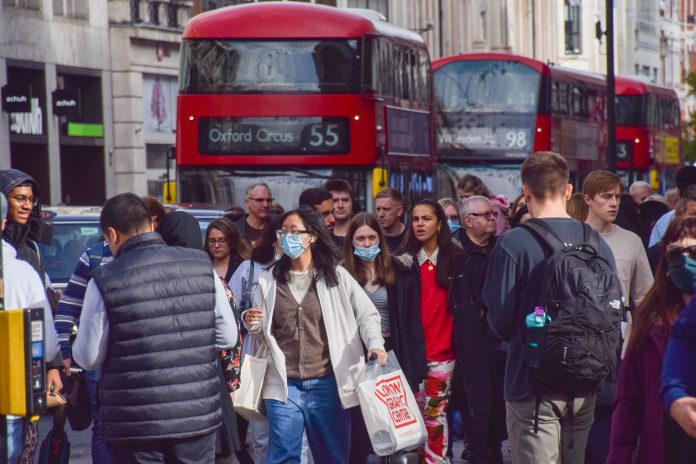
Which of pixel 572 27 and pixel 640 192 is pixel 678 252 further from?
pixel 572 27

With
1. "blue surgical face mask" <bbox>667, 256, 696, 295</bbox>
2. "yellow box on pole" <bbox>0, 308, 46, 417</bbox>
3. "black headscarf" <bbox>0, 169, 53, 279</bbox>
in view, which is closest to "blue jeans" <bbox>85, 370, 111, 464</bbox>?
"black headscarf" <bbox>0, 169, 53, 279</bbox>

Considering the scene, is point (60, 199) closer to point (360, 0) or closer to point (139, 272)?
point (360, 0)

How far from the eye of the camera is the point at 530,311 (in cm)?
689

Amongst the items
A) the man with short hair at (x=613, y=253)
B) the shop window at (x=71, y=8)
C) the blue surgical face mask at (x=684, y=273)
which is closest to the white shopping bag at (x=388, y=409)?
the man with short hair at (x=613, y=253)

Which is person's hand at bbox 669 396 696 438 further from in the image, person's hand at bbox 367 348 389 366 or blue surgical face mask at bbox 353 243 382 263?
blue surgical face mask at bbox 353 243 382 263

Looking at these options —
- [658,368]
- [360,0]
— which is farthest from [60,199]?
[658,368]

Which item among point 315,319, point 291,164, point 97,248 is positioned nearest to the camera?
point 315,319

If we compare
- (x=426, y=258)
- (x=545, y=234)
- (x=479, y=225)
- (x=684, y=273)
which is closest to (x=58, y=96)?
(x=479, y=225)

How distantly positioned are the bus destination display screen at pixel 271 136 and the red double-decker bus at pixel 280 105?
0.04 feet

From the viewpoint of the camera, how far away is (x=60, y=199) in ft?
102

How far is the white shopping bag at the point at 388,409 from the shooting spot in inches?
322

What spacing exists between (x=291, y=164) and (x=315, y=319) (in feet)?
38.1

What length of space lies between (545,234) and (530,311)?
0.33 meters

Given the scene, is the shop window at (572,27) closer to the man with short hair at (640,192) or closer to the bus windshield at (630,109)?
the bus windshield at (630,109)
